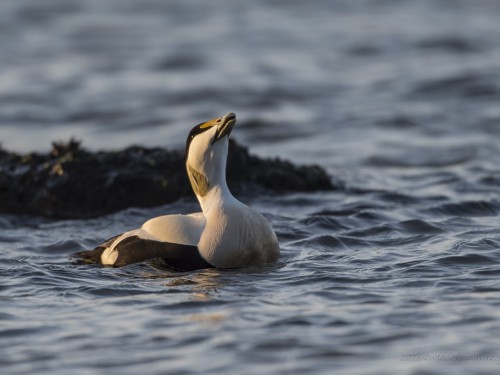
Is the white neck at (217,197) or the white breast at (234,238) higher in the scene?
the white neck at (217,197)

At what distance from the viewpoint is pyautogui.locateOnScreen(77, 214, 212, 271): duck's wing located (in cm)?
843

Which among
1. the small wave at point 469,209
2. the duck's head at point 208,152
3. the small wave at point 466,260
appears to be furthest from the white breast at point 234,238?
the small wave at point 469,209

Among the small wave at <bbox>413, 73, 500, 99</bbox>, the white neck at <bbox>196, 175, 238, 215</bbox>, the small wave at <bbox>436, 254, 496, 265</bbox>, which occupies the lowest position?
the small wave at <bbox>436, 254, 496, 265</bbox>

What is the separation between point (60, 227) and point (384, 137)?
5.83m

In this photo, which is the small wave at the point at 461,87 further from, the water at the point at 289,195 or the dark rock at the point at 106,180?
the dark rock at the point at 106,180

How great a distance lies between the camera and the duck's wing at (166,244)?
8.43 metres

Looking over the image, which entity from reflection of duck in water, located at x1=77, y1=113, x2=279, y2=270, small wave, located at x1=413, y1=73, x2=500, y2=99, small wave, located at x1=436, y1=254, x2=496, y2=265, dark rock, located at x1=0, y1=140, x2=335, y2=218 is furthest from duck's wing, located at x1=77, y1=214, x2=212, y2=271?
small wave, located at x1=413, y1=73, x2=500, y2=99

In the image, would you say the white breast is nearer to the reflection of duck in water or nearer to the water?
the reflection of duck in water

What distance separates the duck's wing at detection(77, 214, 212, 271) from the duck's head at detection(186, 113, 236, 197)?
29cm

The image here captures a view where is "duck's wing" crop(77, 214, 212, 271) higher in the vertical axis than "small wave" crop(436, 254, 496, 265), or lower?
higher

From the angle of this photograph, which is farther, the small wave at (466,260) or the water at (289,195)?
the small wave at (466,260)

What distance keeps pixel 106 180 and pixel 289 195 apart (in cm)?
184

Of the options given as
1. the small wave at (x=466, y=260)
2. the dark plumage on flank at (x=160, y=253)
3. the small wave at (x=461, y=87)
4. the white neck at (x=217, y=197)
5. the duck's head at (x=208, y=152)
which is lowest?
the small wave at (x=466, y=260)

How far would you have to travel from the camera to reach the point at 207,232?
8445 mm
